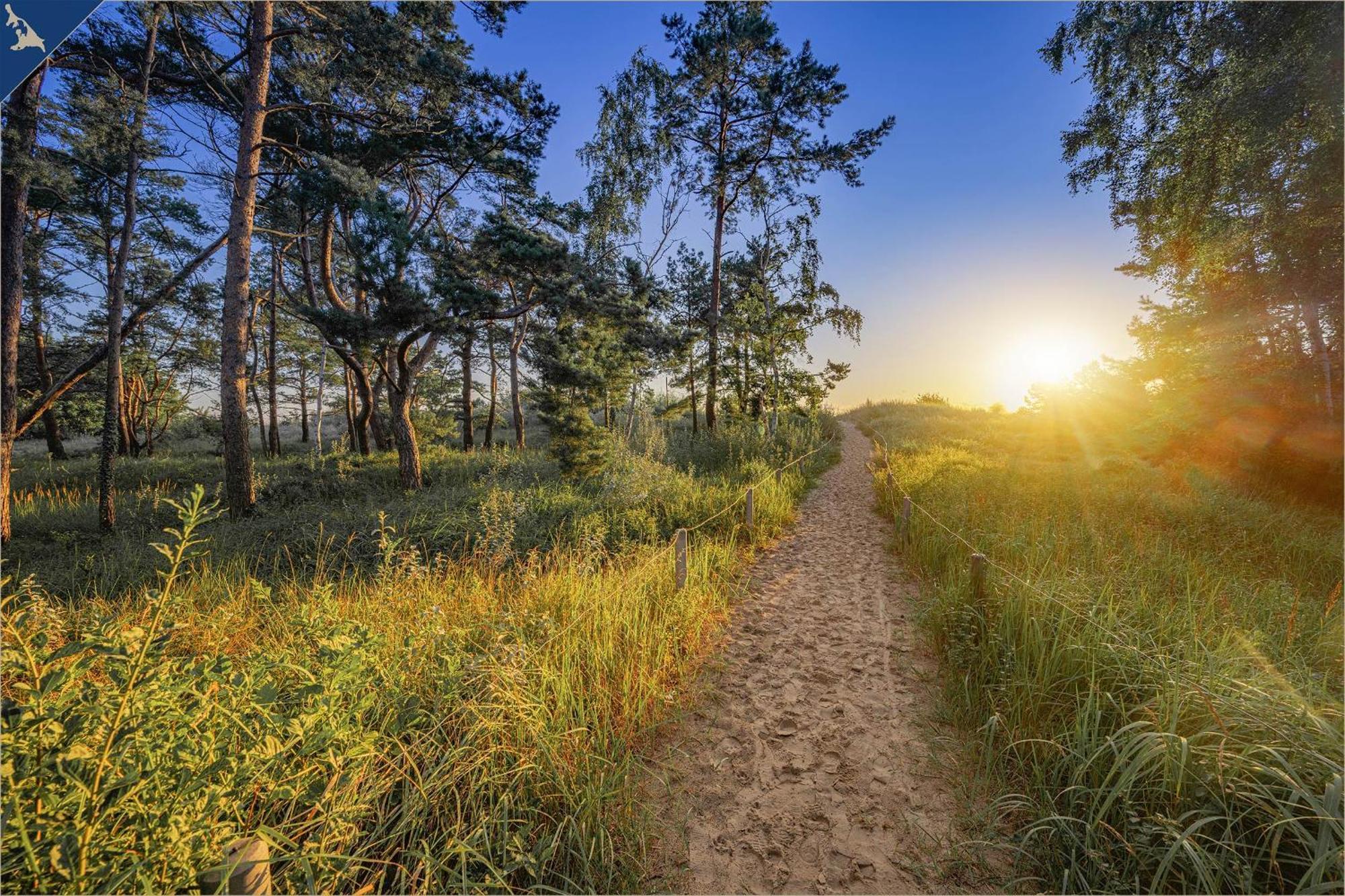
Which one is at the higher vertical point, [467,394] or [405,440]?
[467,394]

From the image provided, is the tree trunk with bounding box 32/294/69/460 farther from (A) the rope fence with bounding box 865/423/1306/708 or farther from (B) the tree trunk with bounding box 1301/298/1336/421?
(B) the tree trunk with bounding box 1301/298/1336/421

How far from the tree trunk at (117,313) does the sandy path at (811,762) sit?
11084 mm

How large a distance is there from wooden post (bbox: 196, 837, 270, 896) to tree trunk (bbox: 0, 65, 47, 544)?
9.36 meters

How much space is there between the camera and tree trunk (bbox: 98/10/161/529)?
744 centimetres

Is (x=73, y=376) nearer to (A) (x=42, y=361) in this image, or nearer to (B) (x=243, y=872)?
(B) (x=243, y=872)

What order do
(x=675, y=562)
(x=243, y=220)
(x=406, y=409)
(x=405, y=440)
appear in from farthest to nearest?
(x=405, y=440) < (x=406, y=409) < (x=243, y=220) < (x=675, y=562)

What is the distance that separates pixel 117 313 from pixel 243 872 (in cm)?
1144

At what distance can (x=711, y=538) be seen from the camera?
696cm

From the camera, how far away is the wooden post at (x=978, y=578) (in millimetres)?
4148

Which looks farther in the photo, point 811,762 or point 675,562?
point 675,562

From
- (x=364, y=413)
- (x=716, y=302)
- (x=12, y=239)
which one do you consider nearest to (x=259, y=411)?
(x=364, y=413)

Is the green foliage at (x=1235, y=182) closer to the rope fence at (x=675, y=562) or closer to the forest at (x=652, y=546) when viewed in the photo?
the forest at (x=652, y=546)

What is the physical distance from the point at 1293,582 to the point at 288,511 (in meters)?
14.8

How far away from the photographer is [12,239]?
7.09m
